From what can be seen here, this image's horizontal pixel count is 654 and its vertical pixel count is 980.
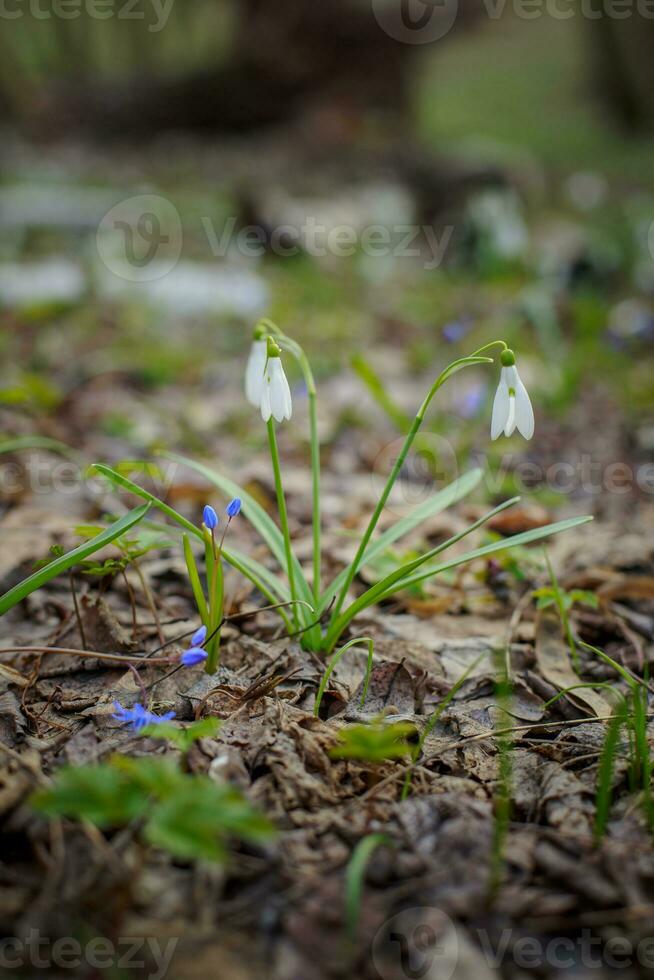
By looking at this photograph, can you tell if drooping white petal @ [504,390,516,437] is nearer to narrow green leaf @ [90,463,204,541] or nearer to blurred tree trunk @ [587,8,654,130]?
narrow green leaf @ [90,463,204,541]

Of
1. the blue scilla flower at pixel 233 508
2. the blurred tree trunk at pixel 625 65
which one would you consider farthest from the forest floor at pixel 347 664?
the blurred tree trunk at pixel 625 65

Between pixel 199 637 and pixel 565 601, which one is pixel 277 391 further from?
pixel 565 601

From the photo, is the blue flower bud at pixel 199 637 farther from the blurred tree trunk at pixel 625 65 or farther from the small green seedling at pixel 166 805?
the blurred tree trunk at pixel 625 65

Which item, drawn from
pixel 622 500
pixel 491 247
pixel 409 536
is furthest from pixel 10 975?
pixel 491 247

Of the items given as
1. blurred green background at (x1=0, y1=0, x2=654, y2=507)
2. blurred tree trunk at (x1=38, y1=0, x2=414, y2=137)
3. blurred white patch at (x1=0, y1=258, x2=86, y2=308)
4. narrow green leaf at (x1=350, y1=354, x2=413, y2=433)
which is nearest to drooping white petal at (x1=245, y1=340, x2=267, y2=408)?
narrow green leaf at (x1=350, y1=354, x2=413, y2=433)

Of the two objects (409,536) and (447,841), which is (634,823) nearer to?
(447,841)
